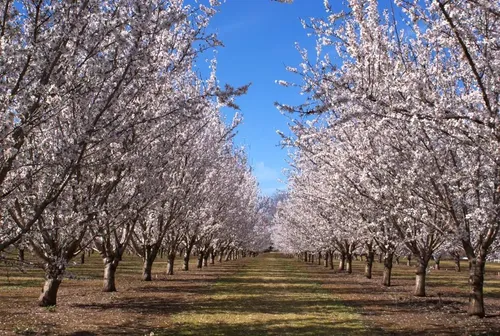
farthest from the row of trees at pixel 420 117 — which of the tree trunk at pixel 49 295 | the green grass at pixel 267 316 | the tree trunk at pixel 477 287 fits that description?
the tree trunk at pixel 49 295

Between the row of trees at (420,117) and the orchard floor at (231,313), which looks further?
the orchard floor at (231,313)

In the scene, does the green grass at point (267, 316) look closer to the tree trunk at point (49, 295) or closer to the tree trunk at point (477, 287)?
the tree trunk at point (477, 287)

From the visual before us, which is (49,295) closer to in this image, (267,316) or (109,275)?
(109,275)

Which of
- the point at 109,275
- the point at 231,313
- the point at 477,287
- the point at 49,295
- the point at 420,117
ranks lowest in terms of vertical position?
the point at 231,313

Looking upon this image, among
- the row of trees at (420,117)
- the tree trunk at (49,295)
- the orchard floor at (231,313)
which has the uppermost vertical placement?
the row of trees at (420,117)

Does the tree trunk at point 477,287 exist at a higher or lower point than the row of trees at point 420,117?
lower

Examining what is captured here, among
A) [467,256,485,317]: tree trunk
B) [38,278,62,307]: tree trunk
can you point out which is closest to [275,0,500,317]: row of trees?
[467,256,485,317]: tree trunk

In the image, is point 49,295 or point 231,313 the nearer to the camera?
point 231,313

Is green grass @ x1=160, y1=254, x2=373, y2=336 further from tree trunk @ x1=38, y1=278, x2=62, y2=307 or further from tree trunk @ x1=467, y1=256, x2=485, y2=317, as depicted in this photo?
tree trunk @ x1=38, y1=278, x2=62, y2=307

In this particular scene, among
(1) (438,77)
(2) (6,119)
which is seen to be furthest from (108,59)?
(1) (438,77)

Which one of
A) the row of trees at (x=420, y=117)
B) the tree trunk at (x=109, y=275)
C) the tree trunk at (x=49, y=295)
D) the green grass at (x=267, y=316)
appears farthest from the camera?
the tree trunk at (x=109, y=275)

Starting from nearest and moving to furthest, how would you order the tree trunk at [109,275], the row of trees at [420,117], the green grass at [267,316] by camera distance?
the row of trees at [420,117], the green grass at [267,316], the tree trunk at [109,275]

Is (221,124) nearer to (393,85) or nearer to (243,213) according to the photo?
(393,85)

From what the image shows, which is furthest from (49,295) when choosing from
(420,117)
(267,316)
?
(420,117)
